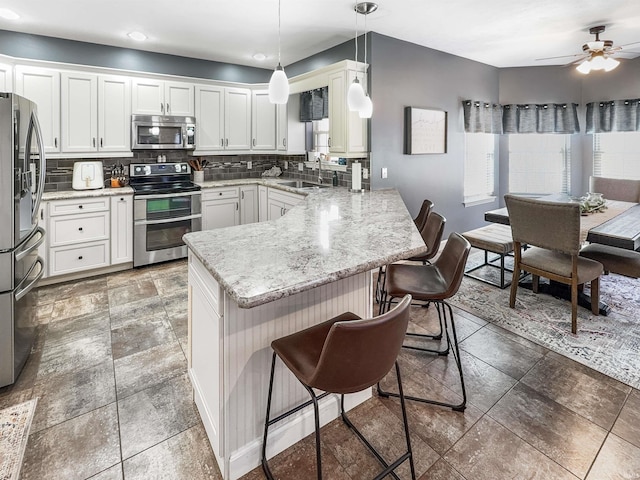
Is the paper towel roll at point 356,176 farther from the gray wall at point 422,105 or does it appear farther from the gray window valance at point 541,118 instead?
the gray window valance at point 541,118

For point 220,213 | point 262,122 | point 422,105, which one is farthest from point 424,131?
point 220,213

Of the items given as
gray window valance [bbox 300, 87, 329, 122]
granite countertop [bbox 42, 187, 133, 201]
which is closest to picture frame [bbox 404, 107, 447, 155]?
gray window valance [bbox 300, 87, 329, 122]

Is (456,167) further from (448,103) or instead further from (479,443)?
(479,443)

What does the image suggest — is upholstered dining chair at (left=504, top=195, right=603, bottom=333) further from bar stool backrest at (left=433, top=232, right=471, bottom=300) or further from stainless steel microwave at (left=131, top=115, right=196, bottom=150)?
stainless steel microwave at (left=131, top=115, right=196, bottom=150)

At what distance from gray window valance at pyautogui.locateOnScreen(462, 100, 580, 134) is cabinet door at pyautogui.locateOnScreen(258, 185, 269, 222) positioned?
2877 mm

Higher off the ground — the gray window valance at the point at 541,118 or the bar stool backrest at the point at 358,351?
the gray window valance at the point at 541,118

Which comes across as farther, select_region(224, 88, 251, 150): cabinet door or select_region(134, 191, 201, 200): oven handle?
select_region(224, 88, 251, 150): cabinet door

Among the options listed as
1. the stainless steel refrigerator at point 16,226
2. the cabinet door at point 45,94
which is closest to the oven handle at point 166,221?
the cabinet door at point 45,94

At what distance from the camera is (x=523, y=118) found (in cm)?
539

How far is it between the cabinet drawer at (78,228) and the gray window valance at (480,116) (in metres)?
4.65

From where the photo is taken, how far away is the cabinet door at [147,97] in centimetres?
438

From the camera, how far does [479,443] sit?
1798 millimetres

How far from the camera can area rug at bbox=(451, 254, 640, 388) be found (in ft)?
8.21

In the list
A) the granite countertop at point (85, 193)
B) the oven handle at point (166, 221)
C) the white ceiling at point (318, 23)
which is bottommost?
the oven handle at point (166, 221)
